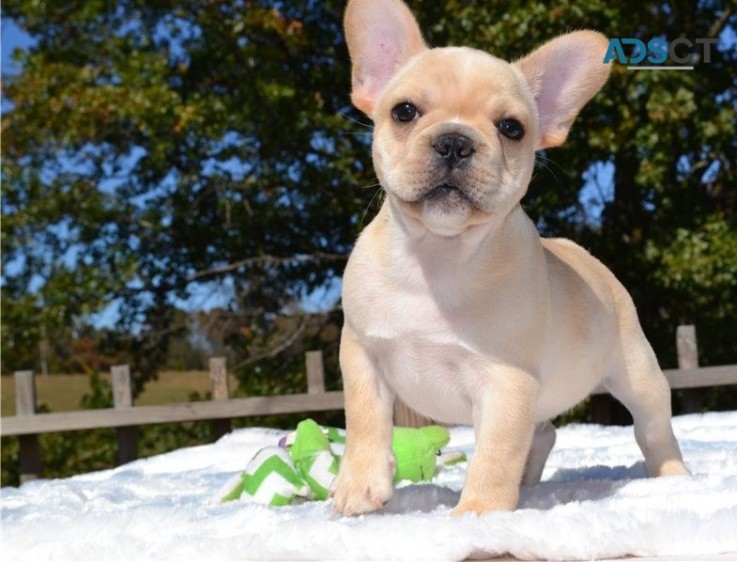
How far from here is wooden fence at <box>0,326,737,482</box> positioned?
625cm

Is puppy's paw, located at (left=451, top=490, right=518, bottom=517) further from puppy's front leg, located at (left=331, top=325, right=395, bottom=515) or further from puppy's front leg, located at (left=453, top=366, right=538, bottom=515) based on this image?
puppy's front leg, located at (left=331, top=325, right=395, bottom=515)

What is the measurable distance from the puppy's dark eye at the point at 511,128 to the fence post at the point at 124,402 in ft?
14.7

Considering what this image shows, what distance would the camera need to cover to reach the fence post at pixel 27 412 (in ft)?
21.3

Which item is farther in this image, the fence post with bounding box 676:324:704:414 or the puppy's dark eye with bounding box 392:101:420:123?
the fence post with bounding box 676:324:704:414

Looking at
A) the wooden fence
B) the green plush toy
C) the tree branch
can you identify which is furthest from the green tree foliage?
the green plush toy

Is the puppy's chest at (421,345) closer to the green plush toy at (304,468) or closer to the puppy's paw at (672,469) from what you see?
the green plush toy at (304,468)

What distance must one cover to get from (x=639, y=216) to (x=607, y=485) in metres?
6.58

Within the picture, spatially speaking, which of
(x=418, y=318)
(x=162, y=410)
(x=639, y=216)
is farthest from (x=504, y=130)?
(x=639, y=216)

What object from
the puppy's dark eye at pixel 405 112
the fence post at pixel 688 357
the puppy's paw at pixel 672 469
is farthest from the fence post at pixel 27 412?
the puppy's dark eye at pixel 405 112

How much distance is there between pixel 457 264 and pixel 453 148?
0.35m

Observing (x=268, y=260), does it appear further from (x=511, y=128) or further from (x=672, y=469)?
(x=511, y=128)

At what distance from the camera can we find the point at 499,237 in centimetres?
253

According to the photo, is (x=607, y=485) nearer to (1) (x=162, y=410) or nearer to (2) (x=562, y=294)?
(2) (x=562, y=294)

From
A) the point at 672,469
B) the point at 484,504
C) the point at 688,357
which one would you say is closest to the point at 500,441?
the point at 484,504
